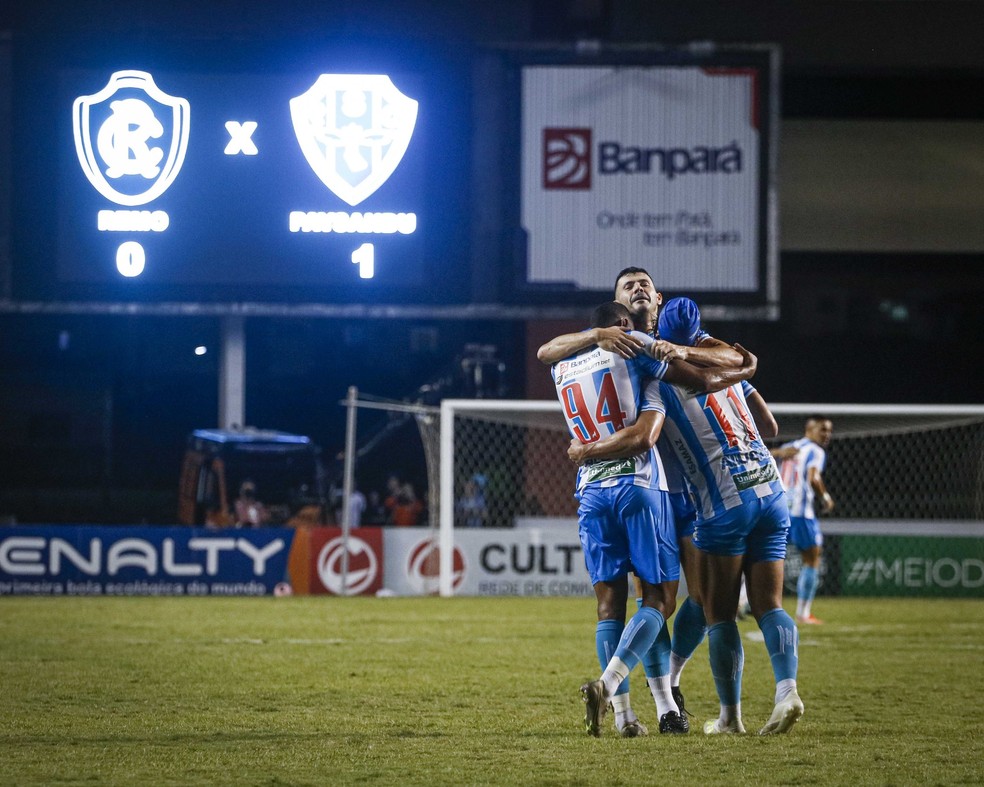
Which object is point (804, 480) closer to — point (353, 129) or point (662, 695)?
point (353, 129)

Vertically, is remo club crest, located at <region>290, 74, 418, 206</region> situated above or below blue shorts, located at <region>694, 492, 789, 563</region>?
above

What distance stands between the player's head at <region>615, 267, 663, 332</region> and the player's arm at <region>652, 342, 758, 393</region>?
50 centimetres

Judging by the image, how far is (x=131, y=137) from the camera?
640 inches

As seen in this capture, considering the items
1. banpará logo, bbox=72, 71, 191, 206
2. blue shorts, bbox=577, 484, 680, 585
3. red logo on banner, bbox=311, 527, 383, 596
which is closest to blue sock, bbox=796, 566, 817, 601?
red logo on banner, bbox=311, 527, 383, 596

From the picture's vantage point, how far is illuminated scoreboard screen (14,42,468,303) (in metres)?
16.2

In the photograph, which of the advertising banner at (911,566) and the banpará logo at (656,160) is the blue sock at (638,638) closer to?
the banpará logo at (656,160)

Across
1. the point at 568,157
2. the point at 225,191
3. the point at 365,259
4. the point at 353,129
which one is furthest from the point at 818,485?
the point at 225,191

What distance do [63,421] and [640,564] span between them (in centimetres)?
2976

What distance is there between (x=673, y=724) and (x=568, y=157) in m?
12.2

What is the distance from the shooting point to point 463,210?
55.1 ft

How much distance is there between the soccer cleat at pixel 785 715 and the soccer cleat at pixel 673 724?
329 mm

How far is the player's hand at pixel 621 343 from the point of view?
19.9ft

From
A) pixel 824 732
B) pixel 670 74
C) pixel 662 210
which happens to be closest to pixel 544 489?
pixel 662 210

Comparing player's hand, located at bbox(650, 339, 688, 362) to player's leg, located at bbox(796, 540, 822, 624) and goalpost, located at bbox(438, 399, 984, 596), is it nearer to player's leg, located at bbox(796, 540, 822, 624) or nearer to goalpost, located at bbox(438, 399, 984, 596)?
player's leg, located at bbox(796, 540, 822, 624)
